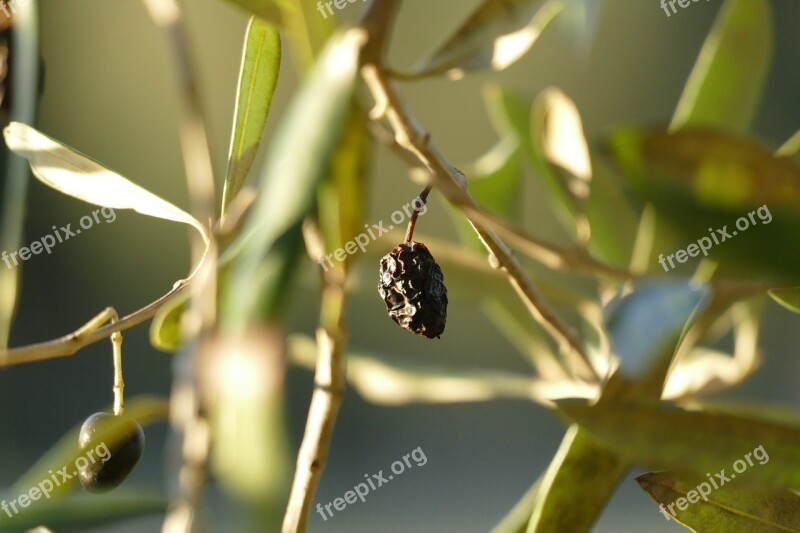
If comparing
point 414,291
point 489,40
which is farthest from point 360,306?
point 489,40

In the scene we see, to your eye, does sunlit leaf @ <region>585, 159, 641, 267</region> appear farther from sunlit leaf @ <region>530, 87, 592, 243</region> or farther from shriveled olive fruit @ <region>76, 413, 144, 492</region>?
shriveled olive fruit @ <region>76, 413, 144, 492</region>

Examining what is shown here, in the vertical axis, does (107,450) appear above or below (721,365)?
above

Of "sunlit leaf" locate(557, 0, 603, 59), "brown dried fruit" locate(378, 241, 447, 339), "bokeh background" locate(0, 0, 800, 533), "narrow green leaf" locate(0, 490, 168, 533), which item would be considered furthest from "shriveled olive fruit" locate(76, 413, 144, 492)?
"bokeh background" locate(0, 0, 800, 533)

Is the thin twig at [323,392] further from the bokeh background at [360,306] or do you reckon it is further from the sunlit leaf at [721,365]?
the bokeh background at [360,306]

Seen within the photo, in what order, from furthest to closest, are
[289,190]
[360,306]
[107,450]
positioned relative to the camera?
[360,306]
[107,450]
[289,190]

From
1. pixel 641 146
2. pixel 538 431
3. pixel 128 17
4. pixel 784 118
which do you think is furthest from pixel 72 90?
pixel 641 146

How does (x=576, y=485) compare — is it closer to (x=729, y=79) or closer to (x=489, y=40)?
(x=489, y=40)

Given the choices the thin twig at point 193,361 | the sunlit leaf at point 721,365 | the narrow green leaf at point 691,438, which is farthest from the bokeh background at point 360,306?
the thin twig at point 193,361
